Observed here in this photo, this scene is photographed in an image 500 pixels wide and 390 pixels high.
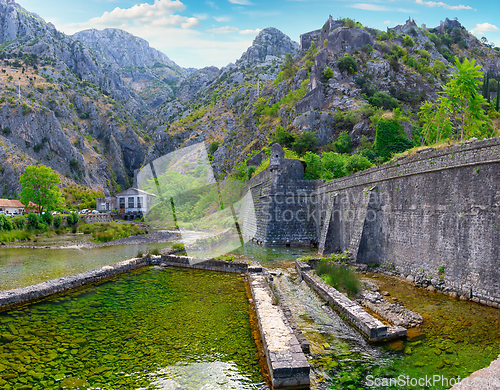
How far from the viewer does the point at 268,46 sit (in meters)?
122

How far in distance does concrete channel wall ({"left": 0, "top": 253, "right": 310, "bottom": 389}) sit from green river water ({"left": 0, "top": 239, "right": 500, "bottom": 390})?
43 centimetres

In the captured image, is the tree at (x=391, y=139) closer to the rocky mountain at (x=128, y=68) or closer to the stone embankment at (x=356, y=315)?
the stone embankment at (x=356, y=315)

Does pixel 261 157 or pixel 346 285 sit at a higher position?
pixel 261 157

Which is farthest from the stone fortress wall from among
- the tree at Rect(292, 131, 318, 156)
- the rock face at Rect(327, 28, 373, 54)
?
the rock face at Rect(327, 28, 373, 54)

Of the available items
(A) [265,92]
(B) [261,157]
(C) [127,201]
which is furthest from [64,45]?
(B) [261,157]

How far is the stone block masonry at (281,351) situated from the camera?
16.7ft

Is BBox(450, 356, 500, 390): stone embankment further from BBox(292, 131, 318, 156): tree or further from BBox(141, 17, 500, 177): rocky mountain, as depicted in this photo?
BBox(292, 131, 318, 156): tree

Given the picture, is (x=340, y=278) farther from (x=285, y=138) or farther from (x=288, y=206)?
(x=285, y=138)

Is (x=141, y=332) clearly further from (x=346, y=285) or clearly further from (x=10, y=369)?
(x=346, y=285)

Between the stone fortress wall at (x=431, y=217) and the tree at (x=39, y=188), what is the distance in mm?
42624

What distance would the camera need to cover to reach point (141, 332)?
7.23 metres

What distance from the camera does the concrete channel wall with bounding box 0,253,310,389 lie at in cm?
511

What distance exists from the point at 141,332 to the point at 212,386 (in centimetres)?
289

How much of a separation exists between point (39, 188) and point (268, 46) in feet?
347
